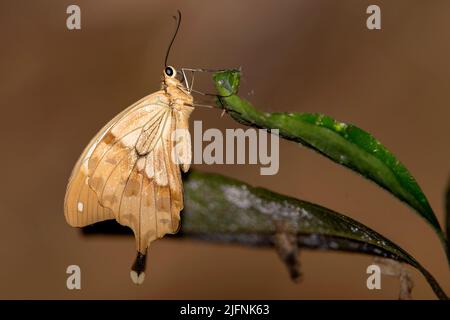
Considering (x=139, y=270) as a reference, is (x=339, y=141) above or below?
above

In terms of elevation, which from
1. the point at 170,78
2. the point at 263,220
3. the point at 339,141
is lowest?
the point at 263,220

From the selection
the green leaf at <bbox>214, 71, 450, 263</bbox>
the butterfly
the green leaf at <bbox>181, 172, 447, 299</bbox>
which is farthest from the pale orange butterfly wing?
the green leaf at <bbox>214, 71, 450, 263</bbox>

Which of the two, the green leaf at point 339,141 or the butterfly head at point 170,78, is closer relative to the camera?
the green leaf at point 339,141

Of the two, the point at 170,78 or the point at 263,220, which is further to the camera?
the point at 170,78

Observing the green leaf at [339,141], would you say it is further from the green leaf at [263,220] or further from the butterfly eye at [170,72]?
the butterfly eye at [170,72]

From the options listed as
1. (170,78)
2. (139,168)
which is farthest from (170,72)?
(139,168)

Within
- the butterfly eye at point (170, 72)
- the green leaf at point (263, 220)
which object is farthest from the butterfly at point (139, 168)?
the green leaf at point (263, 220)

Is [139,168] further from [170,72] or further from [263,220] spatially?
[263,220]

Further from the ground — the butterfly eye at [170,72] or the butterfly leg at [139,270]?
the butterfly eye at [170,72]
